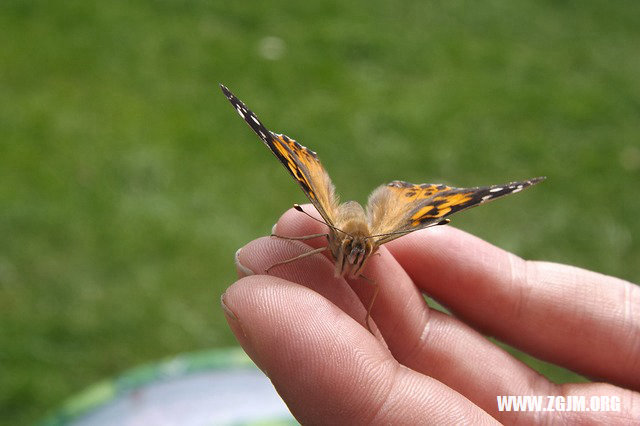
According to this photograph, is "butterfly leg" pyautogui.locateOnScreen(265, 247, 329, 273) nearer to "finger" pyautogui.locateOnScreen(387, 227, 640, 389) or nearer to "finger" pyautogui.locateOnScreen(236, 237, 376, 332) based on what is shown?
"finger" pyautogui.locateOnScreen(236, 237, 376, 332)

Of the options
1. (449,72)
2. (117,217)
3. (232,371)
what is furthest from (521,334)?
(449,72)

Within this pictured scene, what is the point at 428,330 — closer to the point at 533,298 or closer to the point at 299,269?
the point at 533,298

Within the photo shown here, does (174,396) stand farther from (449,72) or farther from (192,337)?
(449,72)

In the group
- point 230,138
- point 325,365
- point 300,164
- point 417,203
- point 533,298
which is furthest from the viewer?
point 230,138

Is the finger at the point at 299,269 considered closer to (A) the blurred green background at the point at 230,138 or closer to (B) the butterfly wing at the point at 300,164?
(B) the butterfly wing at the point at 300,164

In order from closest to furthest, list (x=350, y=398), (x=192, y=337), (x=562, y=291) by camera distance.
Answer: (x=350, y=398)
(x=562, y=291)
(x=192, y=337)

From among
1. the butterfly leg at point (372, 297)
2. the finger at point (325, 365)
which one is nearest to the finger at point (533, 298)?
the butterfly leg at point (372, 297)

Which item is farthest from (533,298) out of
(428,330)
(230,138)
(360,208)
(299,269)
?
(230,138)
